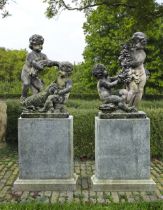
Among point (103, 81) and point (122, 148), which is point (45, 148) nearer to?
point (122, 148)

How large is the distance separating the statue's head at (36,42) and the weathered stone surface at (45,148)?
141 cm

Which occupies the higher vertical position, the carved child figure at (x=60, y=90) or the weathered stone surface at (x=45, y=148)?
the carved child figure at (x=60, y=90)

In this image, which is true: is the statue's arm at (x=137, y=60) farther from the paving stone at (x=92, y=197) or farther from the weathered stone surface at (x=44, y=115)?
the paving stone at (x=92, y=197)

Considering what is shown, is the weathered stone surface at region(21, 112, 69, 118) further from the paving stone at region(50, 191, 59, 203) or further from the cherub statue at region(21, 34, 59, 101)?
the paving stone at region(50, 191, 59, 203)

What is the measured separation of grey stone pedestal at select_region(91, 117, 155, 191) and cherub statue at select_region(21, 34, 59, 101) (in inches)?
54.3

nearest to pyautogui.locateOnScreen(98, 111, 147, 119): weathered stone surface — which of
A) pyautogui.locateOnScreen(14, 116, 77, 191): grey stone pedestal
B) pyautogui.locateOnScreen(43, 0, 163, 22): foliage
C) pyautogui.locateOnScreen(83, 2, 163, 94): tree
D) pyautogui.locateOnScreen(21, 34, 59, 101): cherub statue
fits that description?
pyautogui.locateOnScreen(14, 116, 77, 191): grey stone pedestal

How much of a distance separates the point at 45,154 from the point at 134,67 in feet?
7.55

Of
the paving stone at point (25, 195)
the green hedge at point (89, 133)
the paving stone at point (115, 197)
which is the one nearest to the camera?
the paving stone at point (115, 197)

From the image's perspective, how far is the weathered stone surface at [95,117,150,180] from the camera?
819cm

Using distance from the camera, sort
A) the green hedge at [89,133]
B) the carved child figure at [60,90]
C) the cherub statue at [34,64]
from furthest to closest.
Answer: the green hedge at [89,133] < the cherub statue at [34,64] < the carved child figure at [60,90]

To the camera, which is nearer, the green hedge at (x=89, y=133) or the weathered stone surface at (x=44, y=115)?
the weathered stone surface at (x=44, y=115)

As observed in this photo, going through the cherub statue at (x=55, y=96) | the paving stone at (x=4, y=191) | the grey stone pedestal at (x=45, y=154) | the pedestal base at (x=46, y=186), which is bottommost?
the paving stone at (x=4, y=191)

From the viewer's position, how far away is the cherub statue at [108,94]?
8242mm

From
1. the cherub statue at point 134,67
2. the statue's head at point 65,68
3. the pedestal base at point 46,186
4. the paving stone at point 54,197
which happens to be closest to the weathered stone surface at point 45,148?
the pedestal base at point 46,186
